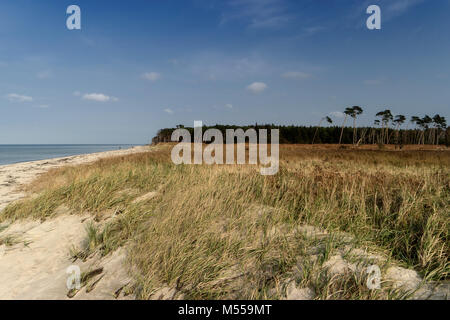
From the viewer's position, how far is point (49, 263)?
4.08 meters

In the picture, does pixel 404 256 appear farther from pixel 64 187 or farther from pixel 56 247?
pixel 64 187

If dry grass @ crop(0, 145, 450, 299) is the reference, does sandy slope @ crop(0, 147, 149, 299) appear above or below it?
below

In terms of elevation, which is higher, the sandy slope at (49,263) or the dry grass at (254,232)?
the dry grass at (254,232)

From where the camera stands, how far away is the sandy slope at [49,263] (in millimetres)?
3195

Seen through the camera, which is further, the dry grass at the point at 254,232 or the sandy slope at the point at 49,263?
the sandy slope at the point at 49,263

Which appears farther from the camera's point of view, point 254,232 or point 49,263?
point 49,263

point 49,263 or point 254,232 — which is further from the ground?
point 254,232

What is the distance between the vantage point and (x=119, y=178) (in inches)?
288

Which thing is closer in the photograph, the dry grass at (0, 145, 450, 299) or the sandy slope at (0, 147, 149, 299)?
the dry grass at (0, 145, 450, 299)

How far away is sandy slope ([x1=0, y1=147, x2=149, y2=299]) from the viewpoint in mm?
3195
